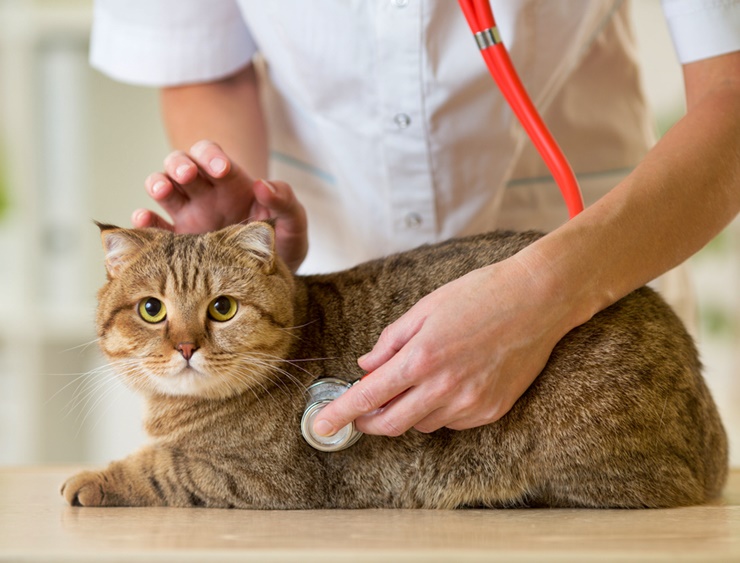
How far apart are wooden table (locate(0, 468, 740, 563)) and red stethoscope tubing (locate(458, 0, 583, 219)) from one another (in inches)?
19.3

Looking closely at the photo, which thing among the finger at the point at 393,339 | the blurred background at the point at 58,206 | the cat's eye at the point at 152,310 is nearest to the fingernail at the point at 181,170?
the cat's eye at the point at 152,310

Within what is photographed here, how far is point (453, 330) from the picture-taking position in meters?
1.11

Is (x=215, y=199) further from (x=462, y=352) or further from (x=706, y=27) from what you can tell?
(x=706, y=27)

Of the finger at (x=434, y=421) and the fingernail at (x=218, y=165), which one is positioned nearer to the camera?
the finger at (x=434, y=421)

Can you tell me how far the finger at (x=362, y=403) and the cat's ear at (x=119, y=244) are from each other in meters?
0.48

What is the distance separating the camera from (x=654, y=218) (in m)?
1.19

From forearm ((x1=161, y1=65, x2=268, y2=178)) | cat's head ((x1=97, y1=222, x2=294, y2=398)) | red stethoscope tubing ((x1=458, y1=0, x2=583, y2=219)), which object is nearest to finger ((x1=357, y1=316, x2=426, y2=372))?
cat's head ((x1=97, y1=222, x2=294, y2=398))

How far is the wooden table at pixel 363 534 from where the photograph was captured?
0.77 meters

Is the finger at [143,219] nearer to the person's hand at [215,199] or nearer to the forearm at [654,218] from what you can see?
the person's hand at [215,199]

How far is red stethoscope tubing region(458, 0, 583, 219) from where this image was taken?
4.17ft

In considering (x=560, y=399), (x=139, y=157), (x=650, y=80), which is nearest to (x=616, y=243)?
(x=560, y=399)

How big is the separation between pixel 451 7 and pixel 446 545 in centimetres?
104

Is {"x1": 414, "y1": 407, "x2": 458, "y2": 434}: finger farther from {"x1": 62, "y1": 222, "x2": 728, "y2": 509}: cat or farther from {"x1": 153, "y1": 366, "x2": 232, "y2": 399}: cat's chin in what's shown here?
{"x1": 153, "y1": 366, "x2": 232, "y2": 399}: cat's chin

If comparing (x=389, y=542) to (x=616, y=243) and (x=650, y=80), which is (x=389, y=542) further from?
(x=650, y=80)
